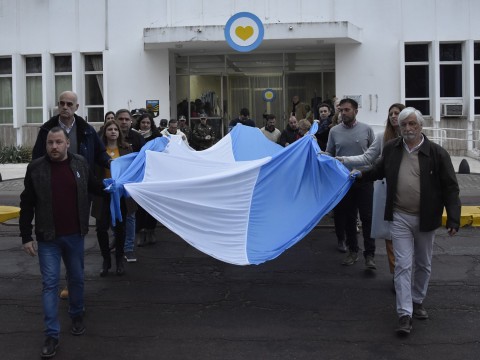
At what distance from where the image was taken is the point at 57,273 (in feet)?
17.5

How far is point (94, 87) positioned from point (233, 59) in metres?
5.22

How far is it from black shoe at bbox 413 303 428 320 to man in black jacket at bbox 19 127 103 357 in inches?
128

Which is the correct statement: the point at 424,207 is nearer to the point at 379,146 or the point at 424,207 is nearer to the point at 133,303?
the point at 379,146

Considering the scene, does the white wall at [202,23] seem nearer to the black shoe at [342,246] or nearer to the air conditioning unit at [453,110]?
the air conditioning unit at [453,110]

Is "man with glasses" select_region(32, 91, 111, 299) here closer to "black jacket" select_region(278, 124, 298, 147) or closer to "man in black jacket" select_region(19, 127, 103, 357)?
"man in black jacket" select_region(19, 127, 103, 357)

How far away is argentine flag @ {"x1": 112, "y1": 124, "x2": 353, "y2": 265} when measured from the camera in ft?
21.9

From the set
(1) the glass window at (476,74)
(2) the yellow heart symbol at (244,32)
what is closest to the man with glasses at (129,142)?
(2) the yellow heart symbol at (244,32)

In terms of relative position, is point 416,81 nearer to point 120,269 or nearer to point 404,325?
point 120,269

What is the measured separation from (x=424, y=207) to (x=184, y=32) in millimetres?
15701

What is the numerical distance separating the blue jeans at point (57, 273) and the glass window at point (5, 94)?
64.9ft

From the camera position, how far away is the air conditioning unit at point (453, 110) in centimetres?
2119

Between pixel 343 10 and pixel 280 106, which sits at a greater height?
pixel 343 10

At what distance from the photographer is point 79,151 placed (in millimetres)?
6637

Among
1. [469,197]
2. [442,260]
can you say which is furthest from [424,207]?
[469,197]
